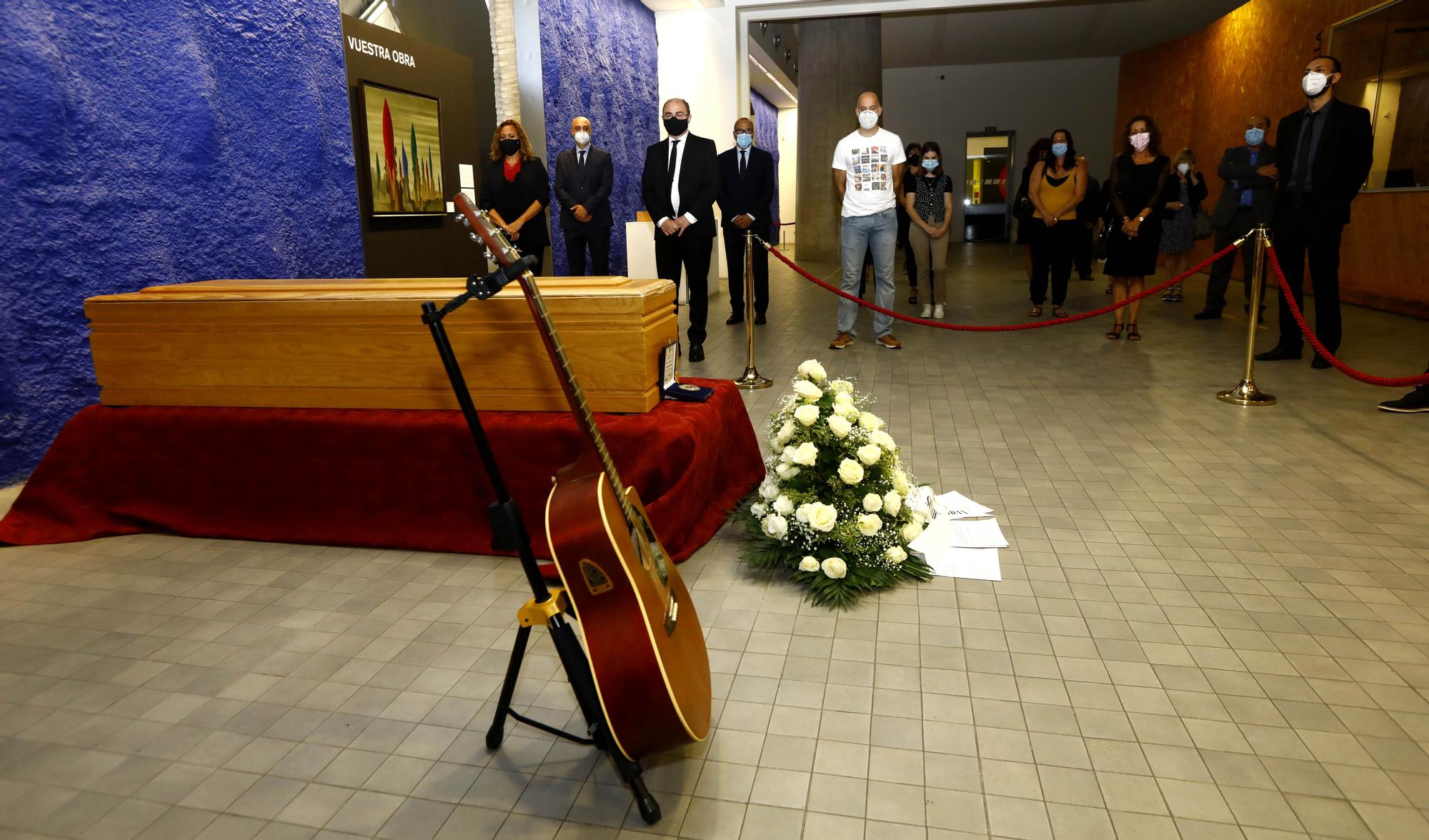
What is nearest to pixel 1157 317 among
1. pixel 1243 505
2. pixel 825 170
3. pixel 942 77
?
pixel 1243 505

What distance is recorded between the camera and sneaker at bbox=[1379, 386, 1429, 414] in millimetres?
4797

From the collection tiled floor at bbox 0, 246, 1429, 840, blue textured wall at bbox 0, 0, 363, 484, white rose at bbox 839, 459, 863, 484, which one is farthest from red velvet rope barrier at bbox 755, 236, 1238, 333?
blue textured wall at bbox 0, 0, 363, 484

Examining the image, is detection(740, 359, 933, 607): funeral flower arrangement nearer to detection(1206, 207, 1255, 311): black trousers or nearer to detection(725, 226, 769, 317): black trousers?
detection(725, 226, 769, 317): black trousers

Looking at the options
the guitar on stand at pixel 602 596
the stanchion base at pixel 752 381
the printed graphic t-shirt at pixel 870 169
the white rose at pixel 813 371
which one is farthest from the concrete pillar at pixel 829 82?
the guitar on stand at pixel 602 596

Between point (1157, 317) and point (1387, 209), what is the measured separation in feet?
8.04

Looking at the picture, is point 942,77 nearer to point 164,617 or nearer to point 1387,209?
point 1387,209

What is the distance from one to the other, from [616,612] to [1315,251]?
5883 mm

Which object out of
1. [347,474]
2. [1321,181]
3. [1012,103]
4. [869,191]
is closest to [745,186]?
[869,191]

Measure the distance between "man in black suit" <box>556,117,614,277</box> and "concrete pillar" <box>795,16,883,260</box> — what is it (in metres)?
7.82

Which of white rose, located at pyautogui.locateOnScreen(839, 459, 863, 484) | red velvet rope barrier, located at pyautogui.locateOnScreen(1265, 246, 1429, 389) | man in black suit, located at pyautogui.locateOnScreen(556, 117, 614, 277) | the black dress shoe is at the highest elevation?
man in black suit, located at pyautogui.locateOnScreen(556, 117, 614, 277)

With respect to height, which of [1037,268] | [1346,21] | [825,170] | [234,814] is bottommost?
[234,814]

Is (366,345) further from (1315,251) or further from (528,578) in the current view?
(1315,251)

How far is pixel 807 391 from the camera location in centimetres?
310

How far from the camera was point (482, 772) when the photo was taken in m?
2.01
